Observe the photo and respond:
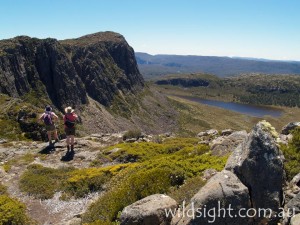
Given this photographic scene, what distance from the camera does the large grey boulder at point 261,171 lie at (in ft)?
38.1

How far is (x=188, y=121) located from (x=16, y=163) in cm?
12847

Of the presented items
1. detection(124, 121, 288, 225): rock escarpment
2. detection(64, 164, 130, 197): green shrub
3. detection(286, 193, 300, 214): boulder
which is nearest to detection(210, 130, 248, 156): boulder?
detection(64, 164, 130, 197): green shrub

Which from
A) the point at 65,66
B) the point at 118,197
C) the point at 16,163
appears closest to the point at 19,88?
the point at 65,66

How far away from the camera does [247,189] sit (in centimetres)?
1127

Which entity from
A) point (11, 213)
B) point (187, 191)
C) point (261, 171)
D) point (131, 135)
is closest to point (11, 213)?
point (11, 213)

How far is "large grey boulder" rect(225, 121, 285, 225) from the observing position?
11.6 m

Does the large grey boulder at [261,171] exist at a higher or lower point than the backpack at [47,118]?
higher

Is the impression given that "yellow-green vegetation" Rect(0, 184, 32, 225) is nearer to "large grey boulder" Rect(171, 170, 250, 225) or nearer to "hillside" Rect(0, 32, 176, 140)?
"large grey boulder" Rect(171, 170, 250, 225)

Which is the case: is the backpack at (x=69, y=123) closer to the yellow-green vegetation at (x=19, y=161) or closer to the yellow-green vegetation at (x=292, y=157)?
the yellow-green vegetation at (x=19, y=161)

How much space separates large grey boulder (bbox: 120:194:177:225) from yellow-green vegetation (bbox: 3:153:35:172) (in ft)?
58.7

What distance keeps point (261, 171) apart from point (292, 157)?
12.6 ft

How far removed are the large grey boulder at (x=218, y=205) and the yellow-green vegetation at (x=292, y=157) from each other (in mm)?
3633

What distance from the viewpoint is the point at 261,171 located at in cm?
1195

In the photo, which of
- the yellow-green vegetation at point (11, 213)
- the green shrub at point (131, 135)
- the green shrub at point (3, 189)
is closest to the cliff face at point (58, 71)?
the green shrub at point (131, 135)
